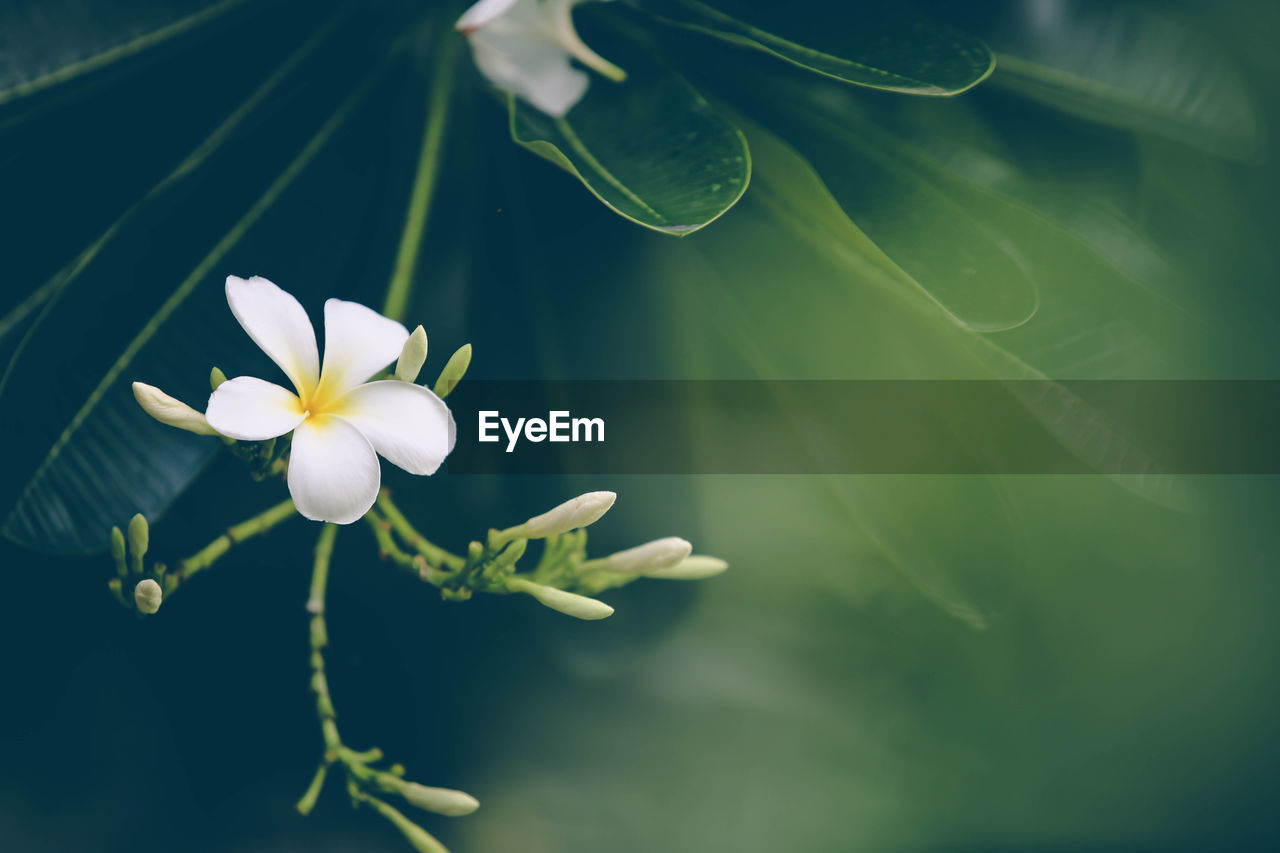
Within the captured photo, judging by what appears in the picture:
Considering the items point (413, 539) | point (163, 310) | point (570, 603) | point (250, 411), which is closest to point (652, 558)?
point (570, 603)

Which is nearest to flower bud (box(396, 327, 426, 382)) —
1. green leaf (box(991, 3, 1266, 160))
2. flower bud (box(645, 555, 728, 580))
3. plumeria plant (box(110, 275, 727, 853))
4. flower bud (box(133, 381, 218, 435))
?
plumeria plant (box(110, 275, 727, 853))

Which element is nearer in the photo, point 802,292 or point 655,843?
point 802,292

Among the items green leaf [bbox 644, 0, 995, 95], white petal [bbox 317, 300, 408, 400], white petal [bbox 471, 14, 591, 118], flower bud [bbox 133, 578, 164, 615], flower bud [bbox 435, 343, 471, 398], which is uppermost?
white petal [bbox 471, 14, 591, 118]

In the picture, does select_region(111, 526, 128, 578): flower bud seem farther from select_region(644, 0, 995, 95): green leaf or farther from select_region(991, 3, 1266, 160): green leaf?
select_region(991, 3, 1266, 160): green leaf

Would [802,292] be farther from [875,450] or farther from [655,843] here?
[655,843]

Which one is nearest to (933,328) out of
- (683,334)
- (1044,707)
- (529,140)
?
(683,334)

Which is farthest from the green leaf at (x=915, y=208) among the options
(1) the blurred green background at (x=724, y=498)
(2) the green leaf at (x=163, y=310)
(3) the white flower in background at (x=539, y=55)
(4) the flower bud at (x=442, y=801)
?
(4) the flower bud at (x=442, y=801)
